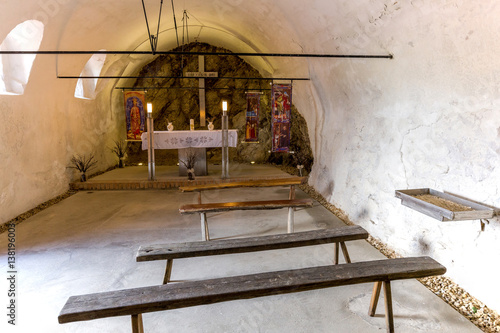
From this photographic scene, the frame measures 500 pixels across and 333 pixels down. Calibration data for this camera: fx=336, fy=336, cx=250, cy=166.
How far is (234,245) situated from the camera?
10.8ft

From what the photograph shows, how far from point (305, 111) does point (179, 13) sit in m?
4.36

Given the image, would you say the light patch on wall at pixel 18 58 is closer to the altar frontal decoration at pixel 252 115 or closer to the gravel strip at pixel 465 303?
the altar frontal decoration at pixel 252 115

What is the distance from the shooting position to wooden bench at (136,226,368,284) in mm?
3246

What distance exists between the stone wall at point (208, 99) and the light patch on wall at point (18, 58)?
6.92 m

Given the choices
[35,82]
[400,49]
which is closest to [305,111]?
[400,49]

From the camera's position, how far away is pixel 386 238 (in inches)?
189

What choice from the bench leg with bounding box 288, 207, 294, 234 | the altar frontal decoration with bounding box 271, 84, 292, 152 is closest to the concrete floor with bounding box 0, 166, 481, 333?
the bench leg with bounding box 288, 207, 294, 234

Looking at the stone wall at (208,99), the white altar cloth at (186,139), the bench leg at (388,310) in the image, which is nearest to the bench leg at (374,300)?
the bench leg at (388,310)

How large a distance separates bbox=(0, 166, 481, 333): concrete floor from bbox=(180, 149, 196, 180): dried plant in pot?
181 cm

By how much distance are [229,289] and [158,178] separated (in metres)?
7.01

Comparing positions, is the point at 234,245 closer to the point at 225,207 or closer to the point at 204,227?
the point at 225,207

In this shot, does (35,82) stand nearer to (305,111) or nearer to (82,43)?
(82,43)

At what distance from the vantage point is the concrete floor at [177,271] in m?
2.97

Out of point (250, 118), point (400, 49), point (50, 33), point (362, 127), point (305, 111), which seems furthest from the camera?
point (250, 118)
